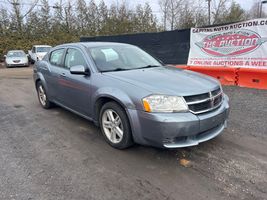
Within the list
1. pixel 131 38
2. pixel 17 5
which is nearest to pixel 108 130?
pixel 131 38

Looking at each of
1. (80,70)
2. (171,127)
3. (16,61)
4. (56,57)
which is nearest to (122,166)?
(171,127)

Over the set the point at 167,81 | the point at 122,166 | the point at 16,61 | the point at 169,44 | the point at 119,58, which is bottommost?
the point at 122,166

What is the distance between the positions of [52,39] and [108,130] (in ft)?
82.8

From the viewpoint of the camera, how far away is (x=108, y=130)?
3.75 metres

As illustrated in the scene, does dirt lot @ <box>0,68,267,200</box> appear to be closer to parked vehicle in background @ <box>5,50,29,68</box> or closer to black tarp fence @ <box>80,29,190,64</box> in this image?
black tarp fence @ <box>80,29,190,64</box>

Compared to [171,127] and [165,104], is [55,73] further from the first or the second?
[171,127]

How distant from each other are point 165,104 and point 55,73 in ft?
9.38

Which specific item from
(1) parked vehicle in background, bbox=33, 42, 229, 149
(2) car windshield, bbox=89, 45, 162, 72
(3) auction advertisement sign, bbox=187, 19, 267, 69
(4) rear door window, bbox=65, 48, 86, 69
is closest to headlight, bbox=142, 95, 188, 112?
(1) parked vehicle in background, bbox=33, 42, 229, 149

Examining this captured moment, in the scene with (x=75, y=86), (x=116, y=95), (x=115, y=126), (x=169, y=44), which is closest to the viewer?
(x=116, y=95)

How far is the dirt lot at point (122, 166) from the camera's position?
2637 mm

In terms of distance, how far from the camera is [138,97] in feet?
10.2

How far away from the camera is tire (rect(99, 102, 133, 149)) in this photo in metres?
3.34

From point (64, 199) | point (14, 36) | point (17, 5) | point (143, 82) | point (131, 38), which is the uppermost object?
point (17, 5)

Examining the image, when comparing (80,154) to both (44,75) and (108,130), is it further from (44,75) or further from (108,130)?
(44,75)
